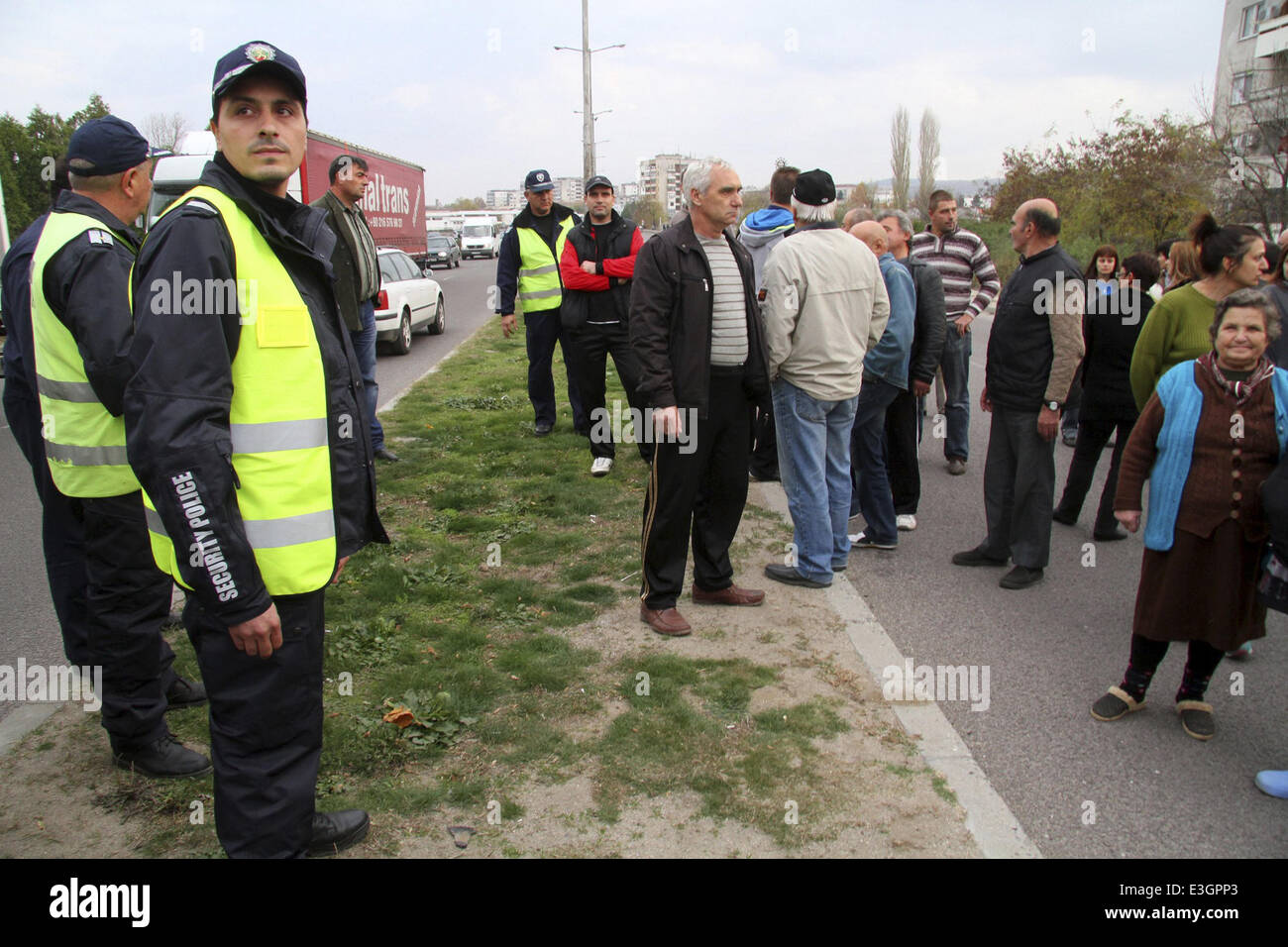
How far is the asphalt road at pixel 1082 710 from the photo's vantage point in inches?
119

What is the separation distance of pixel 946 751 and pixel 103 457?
10.9ft

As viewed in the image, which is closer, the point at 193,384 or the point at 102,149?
the point at 193,384

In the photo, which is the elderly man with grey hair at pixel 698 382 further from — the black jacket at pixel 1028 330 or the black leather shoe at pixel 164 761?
the black leather shoe at pixel 164 761

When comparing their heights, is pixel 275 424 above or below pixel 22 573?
above

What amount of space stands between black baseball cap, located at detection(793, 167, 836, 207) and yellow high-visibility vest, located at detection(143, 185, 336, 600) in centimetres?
334

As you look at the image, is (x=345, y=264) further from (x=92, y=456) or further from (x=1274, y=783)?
(x=1274, y=783)

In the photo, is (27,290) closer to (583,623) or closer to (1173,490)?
(583,623)

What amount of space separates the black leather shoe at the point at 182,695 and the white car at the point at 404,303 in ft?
34.0

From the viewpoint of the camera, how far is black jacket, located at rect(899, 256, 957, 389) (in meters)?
5.96

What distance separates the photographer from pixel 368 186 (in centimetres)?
2081

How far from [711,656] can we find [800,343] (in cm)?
180

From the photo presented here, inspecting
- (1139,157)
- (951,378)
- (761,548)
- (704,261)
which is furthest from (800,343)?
(1139,157)

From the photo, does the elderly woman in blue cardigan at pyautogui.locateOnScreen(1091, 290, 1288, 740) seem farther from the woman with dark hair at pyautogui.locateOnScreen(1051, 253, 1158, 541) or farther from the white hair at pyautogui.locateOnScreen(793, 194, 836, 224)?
the woman with dark hair at pyautogui.locateOnScreen(1051, 253, 1158, 541)

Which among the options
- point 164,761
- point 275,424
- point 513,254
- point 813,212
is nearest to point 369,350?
point 513,254
